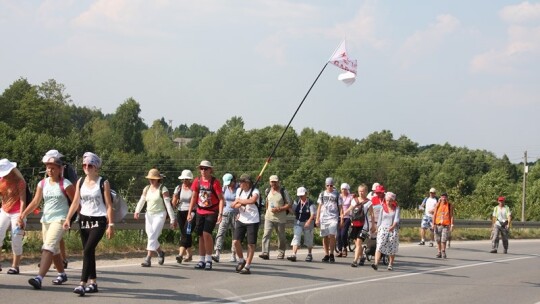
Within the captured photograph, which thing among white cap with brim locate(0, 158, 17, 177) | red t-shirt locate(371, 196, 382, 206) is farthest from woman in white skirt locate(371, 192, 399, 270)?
white cap with brim locate(0, 158, 17, 177)

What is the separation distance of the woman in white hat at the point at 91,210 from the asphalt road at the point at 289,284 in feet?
1.20

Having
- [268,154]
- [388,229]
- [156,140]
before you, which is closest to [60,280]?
[388,229]

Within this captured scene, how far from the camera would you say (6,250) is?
1457 cm

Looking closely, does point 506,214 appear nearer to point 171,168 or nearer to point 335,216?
point 335,216

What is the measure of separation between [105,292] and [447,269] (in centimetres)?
923

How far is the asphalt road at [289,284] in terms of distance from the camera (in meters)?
10.7

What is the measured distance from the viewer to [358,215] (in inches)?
Result: 694

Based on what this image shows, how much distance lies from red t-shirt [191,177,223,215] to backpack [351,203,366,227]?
4928 millimetres

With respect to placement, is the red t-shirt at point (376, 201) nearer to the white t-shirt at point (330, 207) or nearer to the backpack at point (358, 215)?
the backpack at point (358, 215)

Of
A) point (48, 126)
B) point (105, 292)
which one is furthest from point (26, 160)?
point (105, 292)

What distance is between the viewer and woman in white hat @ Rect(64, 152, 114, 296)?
33.8 feet

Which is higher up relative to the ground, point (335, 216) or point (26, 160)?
point (26, 160)

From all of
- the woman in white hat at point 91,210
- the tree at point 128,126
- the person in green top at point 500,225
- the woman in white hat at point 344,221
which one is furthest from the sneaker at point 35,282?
the tree at point 128,126

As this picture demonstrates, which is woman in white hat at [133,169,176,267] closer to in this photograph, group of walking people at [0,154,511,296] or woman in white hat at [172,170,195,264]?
group of walking people at [0,154,511,296]
